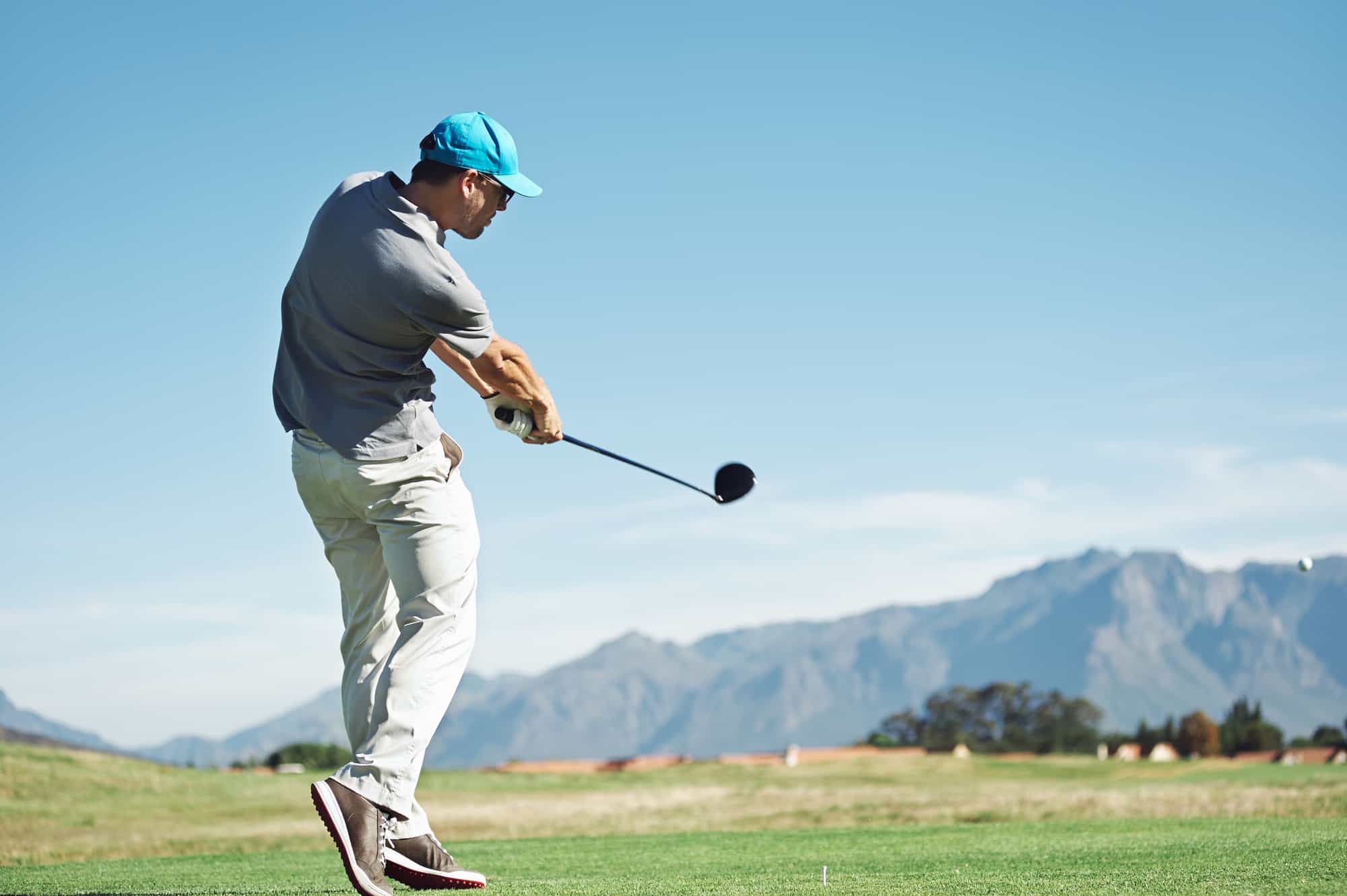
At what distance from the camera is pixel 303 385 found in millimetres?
5316

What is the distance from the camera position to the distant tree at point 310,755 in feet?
198

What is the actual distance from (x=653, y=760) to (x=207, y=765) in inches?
1037

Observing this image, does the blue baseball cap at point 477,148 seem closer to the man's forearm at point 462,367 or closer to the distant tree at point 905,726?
the man's forearm at point 462,367

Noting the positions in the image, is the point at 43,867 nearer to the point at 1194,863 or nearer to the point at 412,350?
the point at 412,350

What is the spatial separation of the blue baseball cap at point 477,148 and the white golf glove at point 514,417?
0.84m

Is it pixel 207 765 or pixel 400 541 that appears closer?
pixel 400 541

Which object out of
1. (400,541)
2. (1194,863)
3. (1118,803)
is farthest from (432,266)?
(1118,803)

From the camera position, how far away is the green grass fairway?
5.37 m

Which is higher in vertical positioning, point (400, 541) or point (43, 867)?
point (400, 541)

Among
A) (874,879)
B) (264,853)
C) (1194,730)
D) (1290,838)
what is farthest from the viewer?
(1194,730)

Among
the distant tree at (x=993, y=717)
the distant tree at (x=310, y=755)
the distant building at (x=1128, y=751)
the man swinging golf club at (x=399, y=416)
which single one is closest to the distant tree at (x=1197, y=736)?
the distant building at (x=1128, y=751)

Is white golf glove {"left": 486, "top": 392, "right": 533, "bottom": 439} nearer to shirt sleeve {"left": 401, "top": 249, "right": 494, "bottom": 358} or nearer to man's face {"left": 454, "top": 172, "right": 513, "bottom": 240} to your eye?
shirt sleeve {"left": 401, "top": 249, "right": 494, "bottom": 358}

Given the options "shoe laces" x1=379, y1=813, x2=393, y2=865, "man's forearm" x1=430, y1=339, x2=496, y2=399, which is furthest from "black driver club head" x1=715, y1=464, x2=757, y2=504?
"shoe laces" x1=379, y1=813, x2=393, y2=865

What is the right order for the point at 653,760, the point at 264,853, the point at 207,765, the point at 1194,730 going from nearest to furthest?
the point at 264,853
the point at 207,765
the point at 653,760
the point at 1194,730
